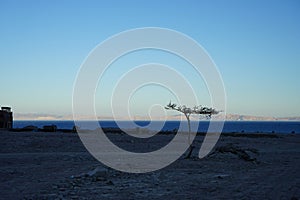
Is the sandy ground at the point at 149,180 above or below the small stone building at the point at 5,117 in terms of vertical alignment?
below

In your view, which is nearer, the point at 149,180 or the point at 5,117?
the point at 149,180

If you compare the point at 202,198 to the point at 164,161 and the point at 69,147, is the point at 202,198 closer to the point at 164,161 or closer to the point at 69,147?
the point at 164,161

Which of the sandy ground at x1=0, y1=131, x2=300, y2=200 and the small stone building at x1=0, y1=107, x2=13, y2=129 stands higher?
the small stone building at x1=0, y1=107, x2=13, y2=129

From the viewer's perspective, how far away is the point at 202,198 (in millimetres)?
11625

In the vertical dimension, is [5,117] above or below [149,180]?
above

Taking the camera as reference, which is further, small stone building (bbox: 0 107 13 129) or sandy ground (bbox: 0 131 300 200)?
small stone building (bbox: 0 107 13 129)

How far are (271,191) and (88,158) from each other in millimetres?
12413

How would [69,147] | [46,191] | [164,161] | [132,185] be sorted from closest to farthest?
[46,191] → [132,185] → [164,161] → [69,147]

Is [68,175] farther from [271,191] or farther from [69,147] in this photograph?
[69,147]

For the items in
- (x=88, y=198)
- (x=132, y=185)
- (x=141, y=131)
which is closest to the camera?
(x=88, y=198)

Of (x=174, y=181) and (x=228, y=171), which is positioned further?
(x=228, y=171)

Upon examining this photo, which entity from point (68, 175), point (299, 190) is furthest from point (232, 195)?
point (68, 175)

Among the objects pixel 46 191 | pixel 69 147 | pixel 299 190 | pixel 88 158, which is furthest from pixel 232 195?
pixel 69 147

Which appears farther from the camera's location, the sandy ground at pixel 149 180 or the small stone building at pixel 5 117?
the small stone building at pixel 5 117
